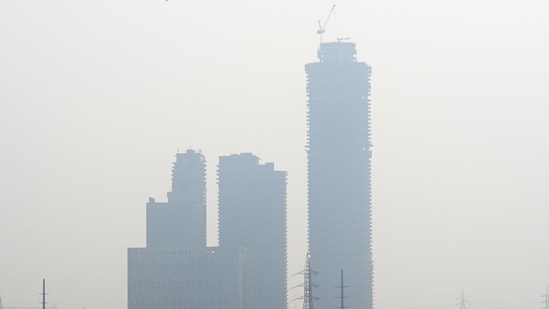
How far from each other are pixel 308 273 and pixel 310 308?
333 cm

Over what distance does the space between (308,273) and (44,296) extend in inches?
897

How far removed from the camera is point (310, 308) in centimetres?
14338

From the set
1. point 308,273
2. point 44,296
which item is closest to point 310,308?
point 308,273

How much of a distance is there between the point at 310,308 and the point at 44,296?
23.3m

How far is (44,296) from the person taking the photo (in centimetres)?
13638

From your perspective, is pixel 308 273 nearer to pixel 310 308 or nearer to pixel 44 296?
pixel 310 308

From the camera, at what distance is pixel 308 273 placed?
5600 inches
